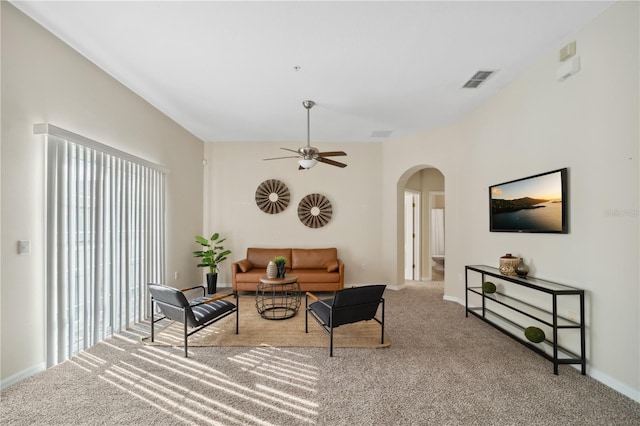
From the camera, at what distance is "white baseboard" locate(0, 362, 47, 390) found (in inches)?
94.7

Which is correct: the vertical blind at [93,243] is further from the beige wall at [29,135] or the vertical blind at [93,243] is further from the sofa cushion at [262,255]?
the sofa cushion at [262,255]

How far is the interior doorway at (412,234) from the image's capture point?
23.4 ft

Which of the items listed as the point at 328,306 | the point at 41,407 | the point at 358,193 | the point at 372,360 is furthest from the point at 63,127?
the point at 358,193

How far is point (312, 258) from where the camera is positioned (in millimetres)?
6051

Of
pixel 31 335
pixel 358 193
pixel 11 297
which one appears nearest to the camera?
pixel 11 297

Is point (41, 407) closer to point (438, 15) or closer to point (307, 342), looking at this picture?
point (307, 342)

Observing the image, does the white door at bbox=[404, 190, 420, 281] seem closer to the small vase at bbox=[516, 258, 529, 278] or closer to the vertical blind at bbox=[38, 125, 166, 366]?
the small vase at bbox=[516, 258, 529, 278]

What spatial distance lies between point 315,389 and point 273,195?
4.42 meters

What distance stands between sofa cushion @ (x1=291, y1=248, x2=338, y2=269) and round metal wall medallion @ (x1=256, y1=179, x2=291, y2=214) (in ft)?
3.31

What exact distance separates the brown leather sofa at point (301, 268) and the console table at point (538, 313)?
2303mm

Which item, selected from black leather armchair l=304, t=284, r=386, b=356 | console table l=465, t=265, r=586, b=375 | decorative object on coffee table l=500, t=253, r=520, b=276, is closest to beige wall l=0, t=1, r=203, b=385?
black leather armchair l=304, t=284, r=386, b=356

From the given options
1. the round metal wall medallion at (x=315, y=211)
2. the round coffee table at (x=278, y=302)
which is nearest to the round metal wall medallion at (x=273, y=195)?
the round metal wall medallion at (x=315, y=211)

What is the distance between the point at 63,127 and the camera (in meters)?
2.94

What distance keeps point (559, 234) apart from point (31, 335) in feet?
16.5
